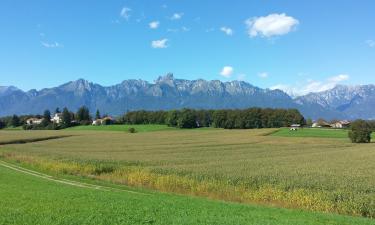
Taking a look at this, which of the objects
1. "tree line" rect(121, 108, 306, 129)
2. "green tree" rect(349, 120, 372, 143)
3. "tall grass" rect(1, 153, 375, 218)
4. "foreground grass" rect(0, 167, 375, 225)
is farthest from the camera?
"tree line" rect(121, 108, 306, 129)

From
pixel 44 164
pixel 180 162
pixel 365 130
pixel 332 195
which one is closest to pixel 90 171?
pixel 44 164

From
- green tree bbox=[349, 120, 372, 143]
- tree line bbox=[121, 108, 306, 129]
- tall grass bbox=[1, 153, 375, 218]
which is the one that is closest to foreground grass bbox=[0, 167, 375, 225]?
tall grass bbox=[1, 153, 375, 218]

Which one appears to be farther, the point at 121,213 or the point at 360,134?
the point at 360,134

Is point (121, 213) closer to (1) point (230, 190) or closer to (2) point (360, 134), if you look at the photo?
(1) point (230, 190)

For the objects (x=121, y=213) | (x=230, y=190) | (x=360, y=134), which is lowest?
(x=230, y=190)

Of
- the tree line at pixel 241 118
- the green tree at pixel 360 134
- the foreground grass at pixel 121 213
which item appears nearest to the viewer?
the foreground grass at pixel 121 213

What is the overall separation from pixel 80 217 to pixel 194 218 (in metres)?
4.01

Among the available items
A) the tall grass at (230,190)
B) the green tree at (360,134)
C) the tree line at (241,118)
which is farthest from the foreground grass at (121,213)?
the tree line at (241,118)

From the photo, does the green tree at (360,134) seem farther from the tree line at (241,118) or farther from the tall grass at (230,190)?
the tree line at (241,118)

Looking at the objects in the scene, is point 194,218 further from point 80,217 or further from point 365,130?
point 365,130

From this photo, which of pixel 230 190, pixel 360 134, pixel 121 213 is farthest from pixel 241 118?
pixel 121 213

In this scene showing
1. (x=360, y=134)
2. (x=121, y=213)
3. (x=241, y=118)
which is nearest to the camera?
(x=121, y=213)

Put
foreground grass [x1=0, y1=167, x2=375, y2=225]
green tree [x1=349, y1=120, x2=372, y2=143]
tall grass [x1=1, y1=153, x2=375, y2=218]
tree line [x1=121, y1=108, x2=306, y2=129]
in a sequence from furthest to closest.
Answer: tree line [x1=121, y1=108, x2=306, y2=129], green tree [x1=349, y1=120, x2=372, y2=143], tall grass [x1=1, y1=153, x2=375, y2=218], foreground grass [x1=0, y1=167, x2=375, y2=225]

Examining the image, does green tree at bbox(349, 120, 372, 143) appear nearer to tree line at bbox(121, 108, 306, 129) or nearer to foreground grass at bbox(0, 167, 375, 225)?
tree line at bbox(121, 108, 306, 129)
